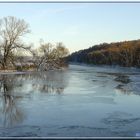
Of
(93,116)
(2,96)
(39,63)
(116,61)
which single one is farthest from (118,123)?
(116,61)

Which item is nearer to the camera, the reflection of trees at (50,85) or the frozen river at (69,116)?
the frozen river at (69,116)

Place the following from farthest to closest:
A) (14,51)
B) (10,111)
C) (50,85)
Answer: (14,51) < (50,85) < (10,111)

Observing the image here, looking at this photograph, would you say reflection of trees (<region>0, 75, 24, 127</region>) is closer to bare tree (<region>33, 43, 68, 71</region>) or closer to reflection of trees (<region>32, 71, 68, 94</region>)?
reflection of trees (<region>32, 71, 68, 94</region>)

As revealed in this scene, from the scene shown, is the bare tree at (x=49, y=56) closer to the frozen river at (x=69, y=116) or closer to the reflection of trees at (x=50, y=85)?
the reflection of trees at (x=50, y=85)

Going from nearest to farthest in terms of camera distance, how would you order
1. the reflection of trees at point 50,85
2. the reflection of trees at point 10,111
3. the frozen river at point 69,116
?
the frozen river at point 69,116
the reflection of trees at point 10,111
the reflection of trees at point 50,85

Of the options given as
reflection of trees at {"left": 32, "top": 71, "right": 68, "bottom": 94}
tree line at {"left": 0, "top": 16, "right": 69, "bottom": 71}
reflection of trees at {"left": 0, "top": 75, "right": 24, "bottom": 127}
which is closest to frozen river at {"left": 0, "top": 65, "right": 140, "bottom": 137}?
reflection of trees at {"left": 0, "top": 75, "right": 24, "bottom": 127}

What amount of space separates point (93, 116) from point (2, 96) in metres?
5.19

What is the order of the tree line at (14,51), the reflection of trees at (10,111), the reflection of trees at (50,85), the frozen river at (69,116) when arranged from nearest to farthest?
the frozen river at (69,116)
the reflection of trees at (10,111)
the reflection of trees at (50,85)
the tree line at (14,51)

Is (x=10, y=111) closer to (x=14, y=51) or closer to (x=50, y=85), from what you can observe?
(x=50, y=85)

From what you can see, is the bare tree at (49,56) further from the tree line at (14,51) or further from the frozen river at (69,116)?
the frozen river at (69,116)

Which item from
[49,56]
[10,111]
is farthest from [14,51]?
[10,111]

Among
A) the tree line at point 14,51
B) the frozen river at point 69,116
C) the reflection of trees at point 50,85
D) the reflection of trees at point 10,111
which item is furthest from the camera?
the tree line at point 14,51

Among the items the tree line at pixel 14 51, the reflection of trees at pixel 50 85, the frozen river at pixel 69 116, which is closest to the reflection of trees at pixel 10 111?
the frozen river at pixel 69 116

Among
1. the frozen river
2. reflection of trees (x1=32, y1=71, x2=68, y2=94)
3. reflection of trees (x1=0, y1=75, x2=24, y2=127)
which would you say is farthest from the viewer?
reflection of trees (x1=32, y1=71, x2=68, y2=94)
